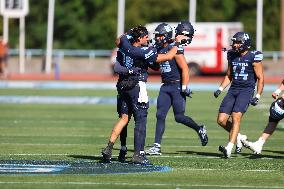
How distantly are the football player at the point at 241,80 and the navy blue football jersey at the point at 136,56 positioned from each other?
1702 millimetres

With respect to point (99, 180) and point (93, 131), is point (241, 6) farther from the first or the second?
point (99, 180)

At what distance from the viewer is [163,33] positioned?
14719 millimetres

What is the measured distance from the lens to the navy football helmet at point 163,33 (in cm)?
1464

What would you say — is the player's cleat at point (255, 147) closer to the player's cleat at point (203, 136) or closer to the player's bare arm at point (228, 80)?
the player's cleat at point (203, 136)

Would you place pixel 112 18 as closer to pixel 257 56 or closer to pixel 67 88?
pixel 67 88

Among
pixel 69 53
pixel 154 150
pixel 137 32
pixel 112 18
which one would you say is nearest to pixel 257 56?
pixel 154 150

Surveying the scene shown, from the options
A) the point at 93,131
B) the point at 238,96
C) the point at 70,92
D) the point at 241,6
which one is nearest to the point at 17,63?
the point at 241,6

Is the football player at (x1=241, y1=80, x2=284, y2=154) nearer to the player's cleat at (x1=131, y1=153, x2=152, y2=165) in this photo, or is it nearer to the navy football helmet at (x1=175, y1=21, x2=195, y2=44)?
the navy football helmet at (x1=175, y1=21, x2=195, y2=44)

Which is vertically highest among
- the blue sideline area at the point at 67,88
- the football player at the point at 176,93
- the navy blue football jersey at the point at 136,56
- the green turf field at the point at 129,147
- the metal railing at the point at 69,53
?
the navy blue football jersey at the point at 136,56

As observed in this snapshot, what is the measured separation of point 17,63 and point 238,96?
33775mm

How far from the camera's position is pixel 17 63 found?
48125 millimetres

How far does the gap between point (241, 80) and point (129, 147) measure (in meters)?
2.19

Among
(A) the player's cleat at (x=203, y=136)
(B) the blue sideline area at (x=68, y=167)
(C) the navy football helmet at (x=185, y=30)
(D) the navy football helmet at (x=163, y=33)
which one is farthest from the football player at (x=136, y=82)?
(A) the player's cleat at (x=203, y=136)

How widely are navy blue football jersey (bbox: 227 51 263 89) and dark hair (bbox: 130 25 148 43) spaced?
1857 mm
